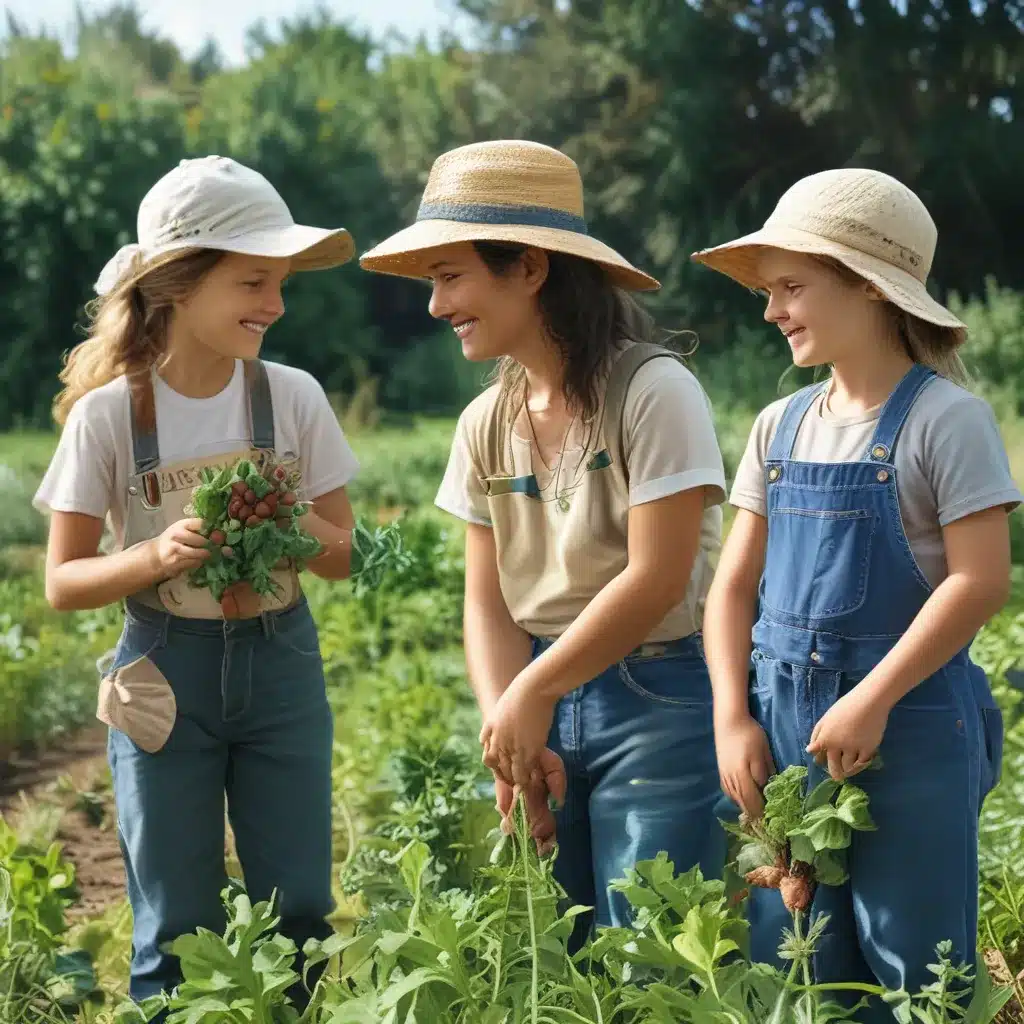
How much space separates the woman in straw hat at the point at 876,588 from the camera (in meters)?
2.18

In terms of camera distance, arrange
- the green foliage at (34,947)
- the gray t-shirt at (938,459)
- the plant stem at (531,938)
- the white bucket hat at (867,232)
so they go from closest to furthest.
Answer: the plant stem at (531,938) → the gray t-shirt at (938,459) → the white bucket hat at (867,232) → the green foliage at (34,947)

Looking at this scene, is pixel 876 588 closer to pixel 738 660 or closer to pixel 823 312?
pixel 738 660

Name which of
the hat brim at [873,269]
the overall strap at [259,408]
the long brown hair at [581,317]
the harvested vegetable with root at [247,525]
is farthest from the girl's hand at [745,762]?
the overall strap at [259,408]

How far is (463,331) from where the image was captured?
2525mm

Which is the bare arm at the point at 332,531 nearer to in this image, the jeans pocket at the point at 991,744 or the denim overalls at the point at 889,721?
the denim overalls at the point at 889,721

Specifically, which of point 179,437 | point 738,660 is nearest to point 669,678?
point 738,660

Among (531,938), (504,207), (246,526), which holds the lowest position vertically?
(531,938)

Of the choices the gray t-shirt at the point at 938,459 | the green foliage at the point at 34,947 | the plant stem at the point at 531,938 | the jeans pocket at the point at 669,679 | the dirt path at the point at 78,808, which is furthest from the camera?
the dirt path at the point at 78,808

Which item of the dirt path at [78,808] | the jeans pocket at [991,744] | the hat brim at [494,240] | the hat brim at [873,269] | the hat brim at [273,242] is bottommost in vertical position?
the dirt path at [78,808]

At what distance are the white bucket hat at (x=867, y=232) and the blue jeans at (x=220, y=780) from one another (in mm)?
1142

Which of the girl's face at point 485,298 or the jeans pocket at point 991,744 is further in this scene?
the girl's face at point 485,298

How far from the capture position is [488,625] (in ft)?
8.76

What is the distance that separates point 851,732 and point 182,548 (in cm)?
119

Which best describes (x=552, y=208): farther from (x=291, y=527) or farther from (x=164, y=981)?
(x=164, y=981)
